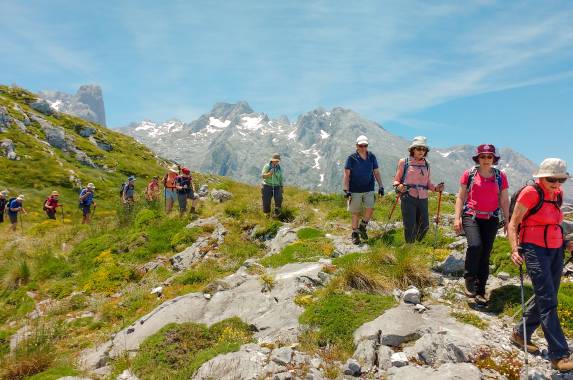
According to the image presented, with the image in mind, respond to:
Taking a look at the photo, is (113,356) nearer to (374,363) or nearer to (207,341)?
(207,341)

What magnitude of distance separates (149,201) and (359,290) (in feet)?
51.8

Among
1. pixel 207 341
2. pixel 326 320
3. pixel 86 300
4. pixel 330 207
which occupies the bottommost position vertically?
pixel 86 300

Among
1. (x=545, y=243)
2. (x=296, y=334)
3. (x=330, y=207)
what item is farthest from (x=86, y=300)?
(x=545, y=243)

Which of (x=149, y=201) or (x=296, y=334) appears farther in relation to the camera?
(x=149, y=201)

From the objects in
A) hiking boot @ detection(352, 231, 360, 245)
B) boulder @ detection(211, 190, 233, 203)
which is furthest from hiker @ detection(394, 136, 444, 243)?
boulder @ detection(211, 190, 233, 203)

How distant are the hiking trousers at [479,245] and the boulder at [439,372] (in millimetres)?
2620

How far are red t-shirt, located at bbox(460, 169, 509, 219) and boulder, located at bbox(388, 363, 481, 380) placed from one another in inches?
127

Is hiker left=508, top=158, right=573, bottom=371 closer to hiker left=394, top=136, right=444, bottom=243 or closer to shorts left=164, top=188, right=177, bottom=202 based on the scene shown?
hiker left=394, top=136, right=444, bottom=243

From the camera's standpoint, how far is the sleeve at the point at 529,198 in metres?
6.09

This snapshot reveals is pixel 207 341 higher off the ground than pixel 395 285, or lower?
lower

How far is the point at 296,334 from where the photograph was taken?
736 cm

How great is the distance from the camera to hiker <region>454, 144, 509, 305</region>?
7730mm

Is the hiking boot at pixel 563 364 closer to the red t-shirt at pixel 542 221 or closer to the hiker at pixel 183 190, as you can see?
the red t-shirt at pixel 542 221

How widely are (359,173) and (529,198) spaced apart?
20.2 ft
